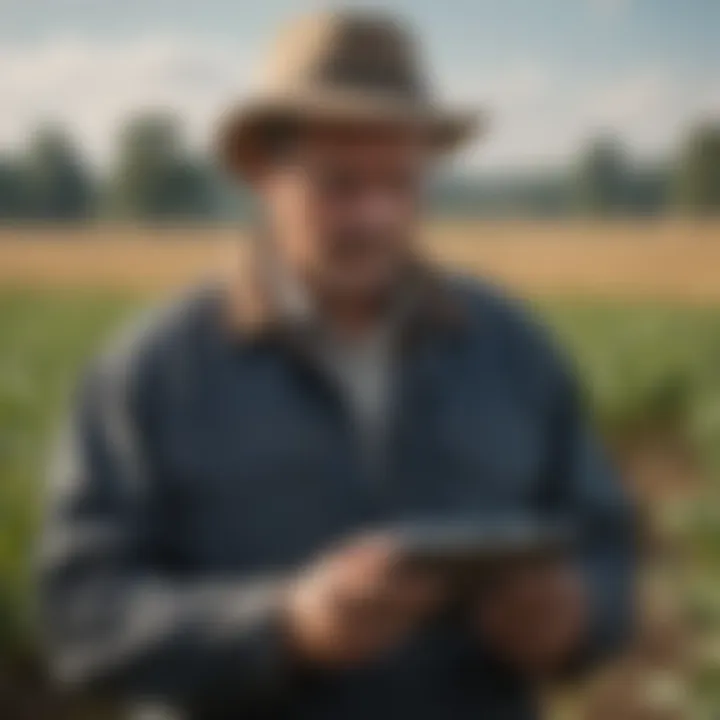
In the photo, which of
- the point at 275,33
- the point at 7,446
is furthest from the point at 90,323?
the point at 275,33

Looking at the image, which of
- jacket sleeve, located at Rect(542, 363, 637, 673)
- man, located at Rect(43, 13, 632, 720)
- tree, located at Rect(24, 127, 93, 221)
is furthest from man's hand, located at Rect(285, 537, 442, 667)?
tree, located at Rect(24, 127, 93, 221)

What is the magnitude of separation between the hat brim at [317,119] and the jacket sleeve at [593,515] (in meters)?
0.22

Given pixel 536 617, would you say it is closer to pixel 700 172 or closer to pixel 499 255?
pixel 499 255

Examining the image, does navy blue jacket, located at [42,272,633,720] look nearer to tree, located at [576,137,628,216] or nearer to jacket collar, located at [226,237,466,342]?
jacket collar, located at [226,237,466,342]

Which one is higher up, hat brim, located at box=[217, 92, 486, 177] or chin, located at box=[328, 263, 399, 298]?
hat brim, located at box=[217, 92, 486, 177]

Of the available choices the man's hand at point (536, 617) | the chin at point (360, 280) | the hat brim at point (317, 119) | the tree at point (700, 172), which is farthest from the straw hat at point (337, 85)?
the man's hand at point (536, 617)

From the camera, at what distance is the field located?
1.15m

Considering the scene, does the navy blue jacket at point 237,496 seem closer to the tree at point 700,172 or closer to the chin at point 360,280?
the chin at point 360,280

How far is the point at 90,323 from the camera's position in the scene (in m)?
1.15

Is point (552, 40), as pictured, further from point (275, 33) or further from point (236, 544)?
point (236, 544)

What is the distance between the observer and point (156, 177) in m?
1.16

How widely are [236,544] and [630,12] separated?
56 cm

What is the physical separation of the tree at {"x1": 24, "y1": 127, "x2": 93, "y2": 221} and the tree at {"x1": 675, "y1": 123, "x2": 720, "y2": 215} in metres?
0.51

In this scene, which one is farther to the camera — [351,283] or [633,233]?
[633,233]
